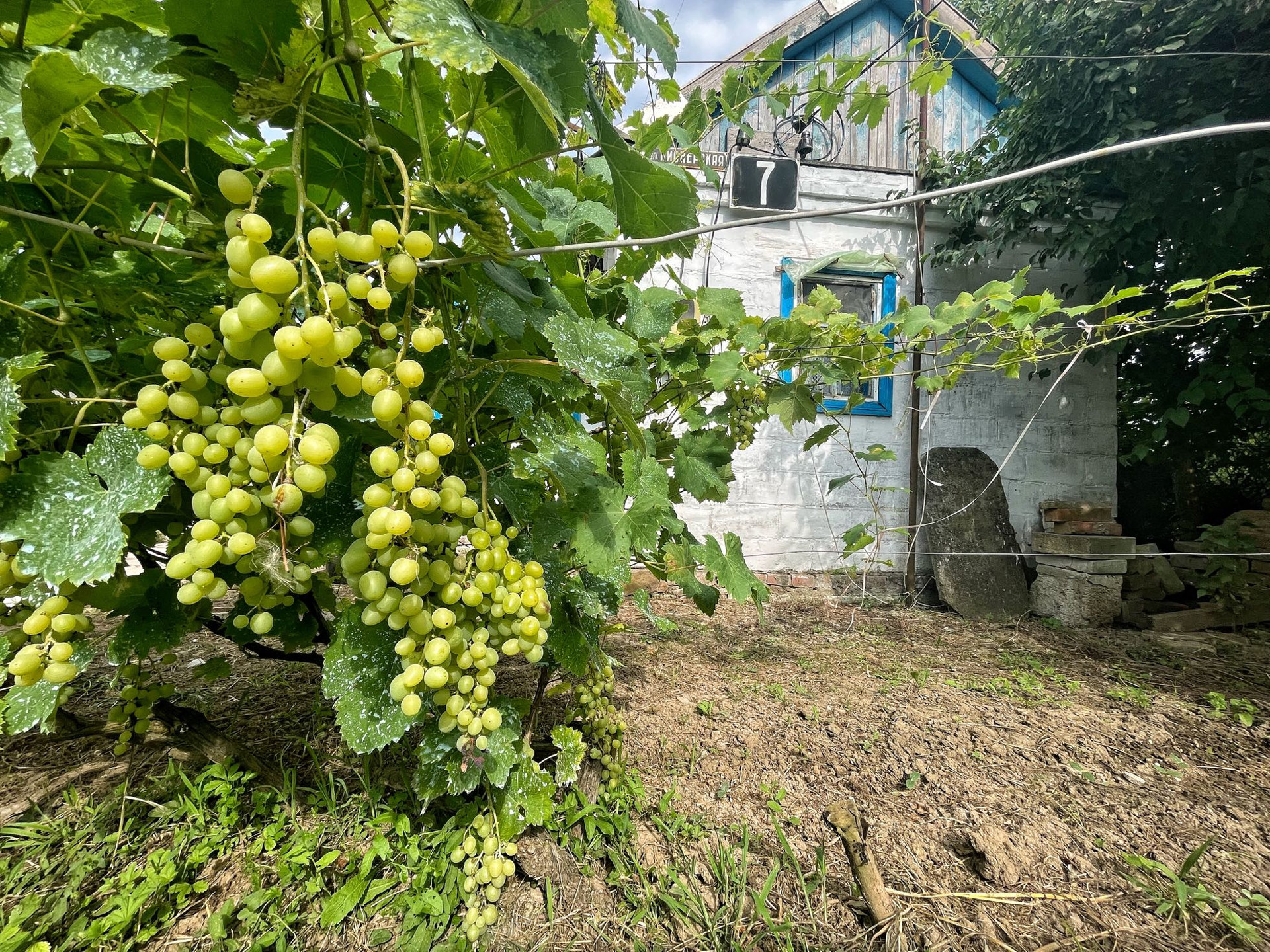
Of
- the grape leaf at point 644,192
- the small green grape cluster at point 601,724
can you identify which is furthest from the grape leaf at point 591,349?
the small green grape cluster at point 601,724

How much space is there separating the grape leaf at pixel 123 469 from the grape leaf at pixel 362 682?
0.28 m

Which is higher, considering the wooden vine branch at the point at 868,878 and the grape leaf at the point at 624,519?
the grape leaf at the point at 624,519

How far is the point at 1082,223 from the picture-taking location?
3361 mm

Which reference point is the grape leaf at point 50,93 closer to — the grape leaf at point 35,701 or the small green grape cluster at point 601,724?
the grape leaf at point 35,701

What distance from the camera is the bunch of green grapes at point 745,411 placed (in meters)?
1.81

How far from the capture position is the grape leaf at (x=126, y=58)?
410 mm

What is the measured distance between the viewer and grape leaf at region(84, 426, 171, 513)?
51cm

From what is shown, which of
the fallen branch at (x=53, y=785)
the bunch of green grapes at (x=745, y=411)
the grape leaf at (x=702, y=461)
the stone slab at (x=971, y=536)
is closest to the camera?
the fallen branch at (x=53, y=785)

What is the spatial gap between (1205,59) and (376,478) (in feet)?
15.8

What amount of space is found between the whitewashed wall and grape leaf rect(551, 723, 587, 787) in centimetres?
277

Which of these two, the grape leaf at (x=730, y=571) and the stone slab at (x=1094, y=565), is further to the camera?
the stone slab at (x=1094, y=565)

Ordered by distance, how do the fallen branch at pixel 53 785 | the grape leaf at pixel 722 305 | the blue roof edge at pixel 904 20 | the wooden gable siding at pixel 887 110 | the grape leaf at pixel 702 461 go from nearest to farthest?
the fallen branch at pixel 53 785
the grape leaf at pixel 702 461
the grape leaf at pixel 722 305
the wooden gable siding at pixel 887 110
the blue roof edge at pixel 904 20

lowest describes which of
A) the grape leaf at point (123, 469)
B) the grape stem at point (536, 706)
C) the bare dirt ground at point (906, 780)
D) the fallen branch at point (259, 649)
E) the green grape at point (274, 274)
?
the bare dirt ground at point (906, 780)

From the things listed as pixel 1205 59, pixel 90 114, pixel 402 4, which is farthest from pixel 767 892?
pixel 1205 59
